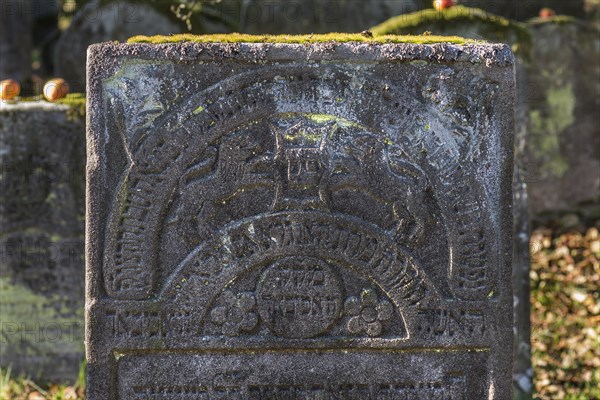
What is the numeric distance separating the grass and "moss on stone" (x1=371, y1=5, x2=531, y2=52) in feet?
4.77

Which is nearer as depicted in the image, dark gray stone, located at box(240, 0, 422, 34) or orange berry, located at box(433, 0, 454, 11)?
orange berry, located at box(433, 0, 454, 11)

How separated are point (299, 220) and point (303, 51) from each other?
0.56 meters

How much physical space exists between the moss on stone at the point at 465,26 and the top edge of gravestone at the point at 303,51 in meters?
2.13

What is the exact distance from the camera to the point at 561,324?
5078mm

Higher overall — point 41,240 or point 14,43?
point 14,43

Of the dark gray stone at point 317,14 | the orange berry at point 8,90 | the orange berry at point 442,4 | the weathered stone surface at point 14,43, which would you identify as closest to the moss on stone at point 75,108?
the orange berry at point 8,90

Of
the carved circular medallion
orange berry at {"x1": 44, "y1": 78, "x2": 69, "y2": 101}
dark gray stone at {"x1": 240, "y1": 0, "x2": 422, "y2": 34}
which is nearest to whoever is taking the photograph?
the carved circular medallion

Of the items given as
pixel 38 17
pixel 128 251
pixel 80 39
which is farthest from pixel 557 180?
pixel 38 17

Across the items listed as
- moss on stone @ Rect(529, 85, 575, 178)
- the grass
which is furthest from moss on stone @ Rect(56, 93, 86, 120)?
moss on stone @ Rect(529, 85, 575, 178)

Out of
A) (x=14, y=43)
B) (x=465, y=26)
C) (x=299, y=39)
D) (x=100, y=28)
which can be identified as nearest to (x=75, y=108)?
(x=299, y=39)

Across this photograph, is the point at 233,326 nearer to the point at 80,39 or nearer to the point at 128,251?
the point at 128,251

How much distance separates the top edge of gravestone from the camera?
2.92 m

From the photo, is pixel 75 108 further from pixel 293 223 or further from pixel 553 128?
pixel 553 128

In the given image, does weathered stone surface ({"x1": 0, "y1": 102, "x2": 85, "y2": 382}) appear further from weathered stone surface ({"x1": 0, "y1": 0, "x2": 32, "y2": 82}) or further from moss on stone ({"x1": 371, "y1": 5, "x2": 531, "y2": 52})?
weathered stone surface ({"x1": 0, "y1": 0, "x2": 32, "y2": 82})
